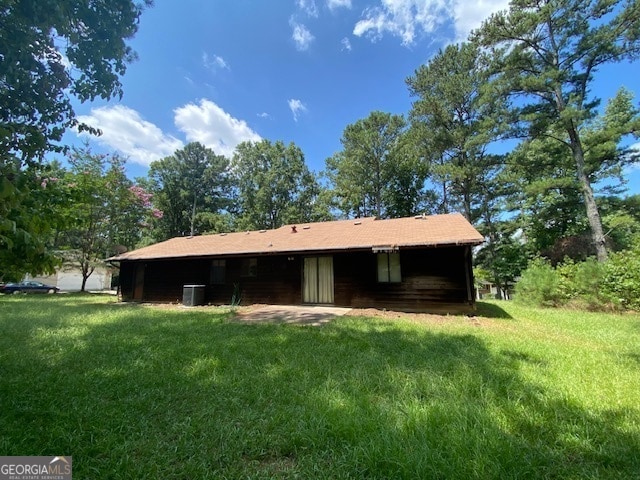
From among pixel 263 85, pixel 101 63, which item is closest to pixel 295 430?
pixel 101 63

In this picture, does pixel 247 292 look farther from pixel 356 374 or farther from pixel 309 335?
pixel 356 374

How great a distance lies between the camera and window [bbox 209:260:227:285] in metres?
12.5

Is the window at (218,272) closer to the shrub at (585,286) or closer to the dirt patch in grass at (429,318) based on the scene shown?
the dirt patch in grass at (429,318)

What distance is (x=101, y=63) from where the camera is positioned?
3.64 metres

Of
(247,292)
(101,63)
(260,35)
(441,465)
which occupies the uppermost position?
(260,35)

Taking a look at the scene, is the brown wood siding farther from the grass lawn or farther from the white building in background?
the white building in background

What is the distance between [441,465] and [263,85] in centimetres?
1662

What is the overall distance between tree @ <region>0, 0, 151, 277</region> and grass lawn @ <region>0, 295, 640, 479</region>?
1610mm

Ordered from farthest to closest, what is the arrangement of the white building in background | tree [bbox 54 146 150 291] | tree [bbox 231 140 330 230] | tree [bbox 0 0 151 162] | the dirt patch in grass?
tree [bbox 231 140 330 230]
the white building in background
tree [bbox 54 146 150 291]
the dirt patch in grass
tree [bbox 0 0 151 162]

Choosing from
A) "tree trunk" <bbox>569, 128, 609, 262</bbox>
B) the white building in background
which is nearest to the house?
"tree trunk" <bbox>569, 128, 609, 262</bbox>

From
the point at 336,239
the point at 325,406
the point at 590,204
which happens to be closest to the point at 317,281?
the point at 336,239

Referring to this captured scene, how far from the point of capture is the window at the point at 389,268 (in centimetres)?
1004

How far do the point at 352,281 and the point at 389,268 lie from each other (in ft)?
4.53

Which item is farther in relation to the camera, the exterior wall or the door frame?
the door frame
